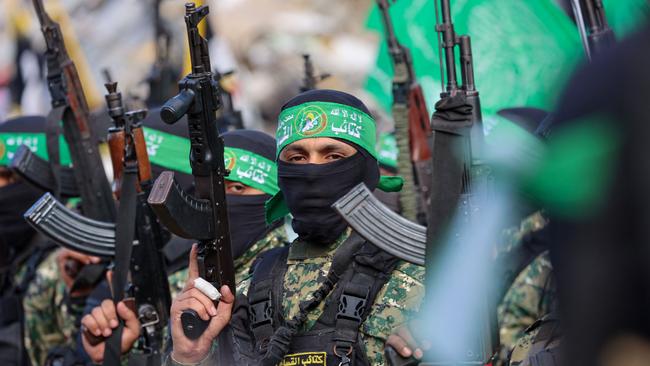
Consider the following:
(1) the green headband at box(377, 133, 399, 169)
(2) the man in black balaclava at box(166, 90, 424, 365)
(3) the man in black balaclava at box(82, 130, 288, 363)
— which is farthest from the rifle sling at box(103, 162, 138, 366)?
(1) the green headband at box(377, 133, 399, 169)

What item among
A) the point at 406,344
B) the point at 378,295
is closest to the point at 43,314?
the point at 378,295

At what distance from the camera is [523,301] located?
6.12 metres

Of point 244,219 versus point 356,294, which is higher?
point 244,219

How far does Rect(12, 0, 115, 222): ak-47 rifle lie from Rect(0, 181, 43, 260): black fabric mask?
1.05m

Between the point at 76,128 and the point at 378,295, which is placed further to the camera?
the point at 76,128

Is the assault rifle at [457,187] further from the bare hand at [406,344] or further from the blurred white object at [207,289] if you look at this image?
the blurred white object at [207,289]

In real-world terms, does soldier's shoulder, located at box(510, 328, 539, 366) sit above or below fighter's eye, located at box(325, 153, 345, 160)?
below

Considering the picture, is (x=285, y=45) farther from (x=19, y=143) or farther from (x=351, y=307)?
(x=351, y=307)

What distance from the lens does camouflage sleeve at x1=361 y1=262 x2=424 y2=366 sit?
3.89m

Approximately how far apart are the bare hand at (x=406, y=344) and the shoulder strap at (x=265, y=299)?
1.70ft

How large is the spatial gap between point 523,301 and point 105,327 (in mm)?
2251

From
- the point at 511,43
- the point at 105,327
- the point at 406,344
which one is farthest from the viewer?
the point at 511,43

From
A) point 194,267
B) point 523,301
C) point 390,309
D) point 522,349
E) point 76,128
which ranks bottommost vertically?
point 522,349

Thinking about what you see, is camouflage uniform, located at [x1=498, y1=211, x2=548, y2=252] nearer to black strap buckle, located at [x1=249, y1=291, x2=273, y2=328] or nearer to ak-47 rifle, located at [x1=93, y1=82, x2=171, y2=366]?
ak-47 rifle, located at [x1=93, y1=82, x2=171, y2=366]
